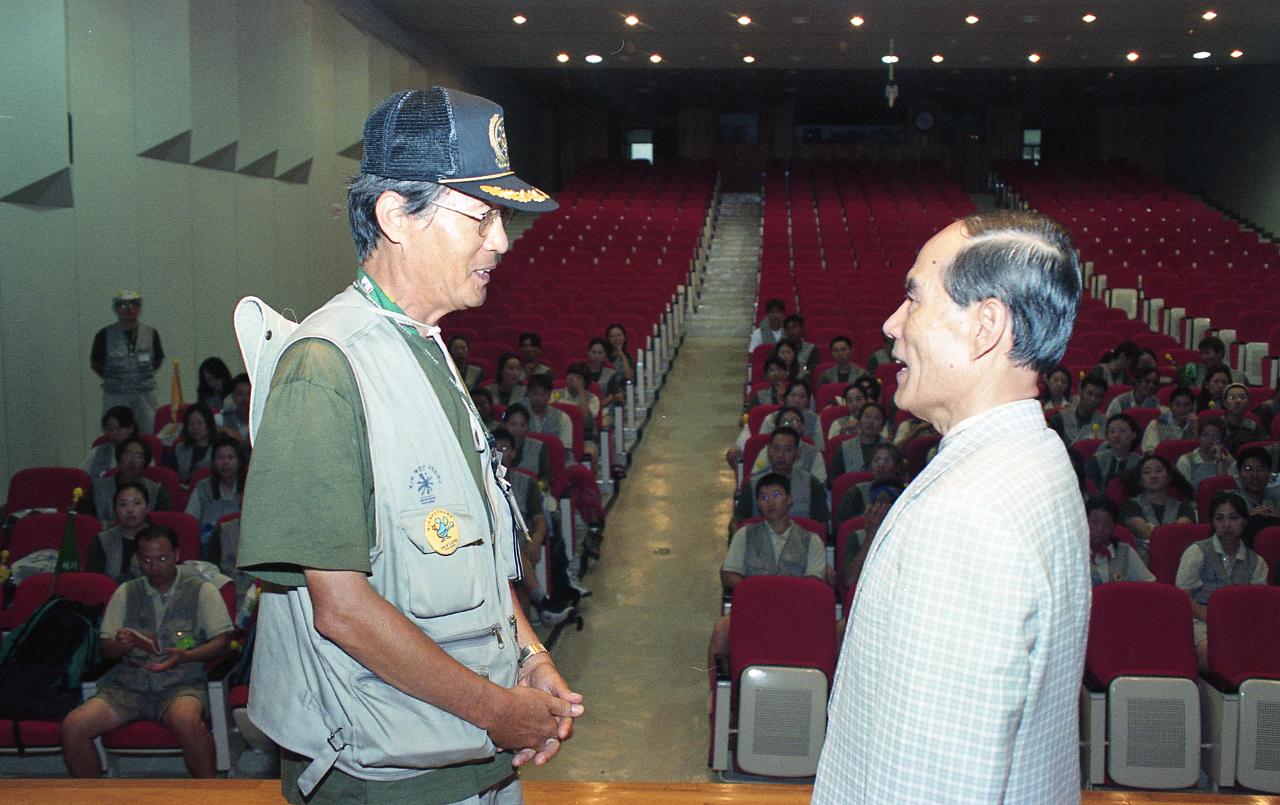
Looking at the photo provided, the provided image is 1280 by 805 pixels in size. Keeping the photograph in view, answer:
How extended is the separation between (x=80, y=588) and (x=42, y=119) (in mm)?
3561

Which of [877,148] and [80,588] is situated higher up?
[877,148]

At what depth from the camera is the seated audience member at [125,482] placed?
566 centimetres

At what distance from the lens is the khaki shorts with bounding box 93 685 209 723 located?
3996mm

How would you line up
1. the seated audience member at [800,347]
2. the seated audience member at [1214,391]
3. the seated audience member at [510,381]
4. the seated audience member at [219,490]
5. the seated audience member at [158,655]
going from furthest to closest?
the seated audience member at [800,347]
the seated audience member at [510,381]
the seated audience member at [1214,391]
the seated audience member at [219,490]
the seated audience member at [158,655]

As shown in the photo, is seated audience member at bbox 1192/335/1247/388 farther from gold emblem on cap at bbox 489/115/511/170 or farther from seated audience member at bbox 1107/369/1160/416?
gold emblem on cap at bbox 489/115/511/170

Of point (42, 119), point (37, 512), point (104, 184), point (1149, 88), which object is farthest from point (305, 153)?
point (1149, 88)

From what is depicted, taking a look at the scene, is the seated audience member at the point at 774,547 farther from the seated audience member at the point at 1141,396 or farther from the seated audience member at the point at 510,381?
the seated audience member at the point at 1141,396

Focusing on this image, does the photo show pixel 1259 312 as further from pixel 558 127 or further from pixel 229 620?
pixel 558 127

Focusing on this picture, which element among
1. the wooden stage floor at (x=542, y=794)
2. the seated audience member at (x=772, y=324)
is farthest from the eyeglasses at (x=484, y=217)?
the seated audience member at (x=772, y=324)

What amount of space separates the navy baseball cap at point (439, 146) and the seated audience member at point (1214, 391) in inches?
283

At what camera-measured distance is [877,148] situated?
2522cm

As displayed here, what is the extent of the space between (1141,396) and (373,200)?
704cm

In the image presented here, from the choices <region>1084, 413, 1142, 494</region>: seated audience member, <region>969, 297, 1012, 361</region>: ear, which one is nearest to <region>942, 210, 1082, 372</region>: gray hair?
<region>969, 297, 1012, 361</region>: ear

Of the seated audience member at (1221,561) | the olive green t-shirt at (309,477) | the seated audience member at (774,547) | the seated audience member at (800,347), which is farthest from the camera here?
the seated audience member at (800,347)
